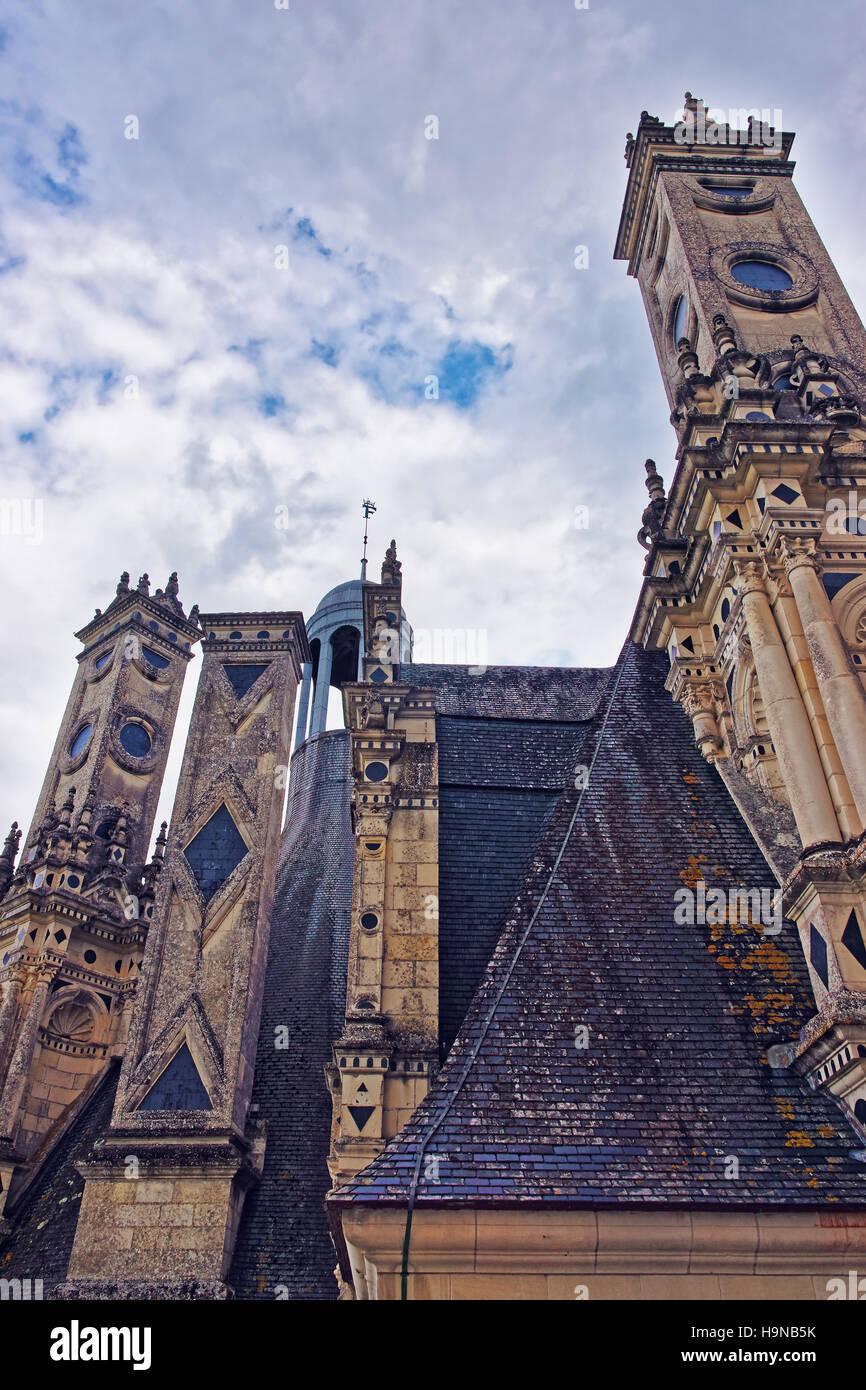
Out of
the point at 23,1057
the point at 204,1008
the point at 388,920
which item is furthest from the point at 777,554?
the point at 23,1057

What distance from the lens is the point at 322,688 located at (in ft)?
129

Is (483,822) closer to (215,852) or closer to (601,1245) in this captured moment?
(215,852)

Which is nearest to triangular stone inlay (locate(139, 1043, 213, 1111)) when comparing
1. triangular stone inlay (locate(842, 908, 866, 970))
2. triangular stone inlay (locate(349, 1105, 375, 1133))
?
triangular stone inlay (locate(349, 1105, 375, 1133))

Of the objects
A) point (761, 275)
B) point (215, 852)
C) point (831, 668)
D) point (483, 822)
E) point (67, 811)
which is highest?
point (761, 275)

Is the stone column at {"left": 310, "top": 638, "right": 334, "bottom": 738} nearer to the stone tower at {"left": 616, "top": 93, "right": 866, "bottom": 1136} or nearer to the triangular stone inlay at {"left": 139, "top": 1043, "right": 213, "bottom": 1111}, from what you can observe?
the stone tower at {"left": 616, "top": 93, "right": 866, "bottom": 1136}

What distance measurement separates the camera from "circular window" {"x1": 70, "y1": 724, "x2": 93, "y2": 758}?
22.1 m

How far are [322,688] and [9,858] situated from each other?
19674mm

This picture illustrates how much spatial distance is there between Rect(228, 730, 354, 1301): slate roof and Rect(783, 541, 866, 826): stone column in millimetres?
8980

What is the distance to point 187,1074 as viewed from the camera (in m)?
12.9

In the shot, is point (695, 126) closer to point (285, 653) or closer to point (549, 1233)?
point (285, 653)

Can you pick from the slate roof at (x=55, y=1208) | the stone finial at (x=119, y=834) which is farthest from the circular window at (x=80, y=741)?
the slate roof at (x=55, y=1208)

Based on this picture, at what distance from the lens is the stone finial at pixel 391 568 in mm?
17500

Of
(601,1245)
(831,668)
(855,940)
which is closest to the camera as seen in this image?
(601,1245)

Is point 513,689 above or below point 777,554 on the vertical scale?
above
